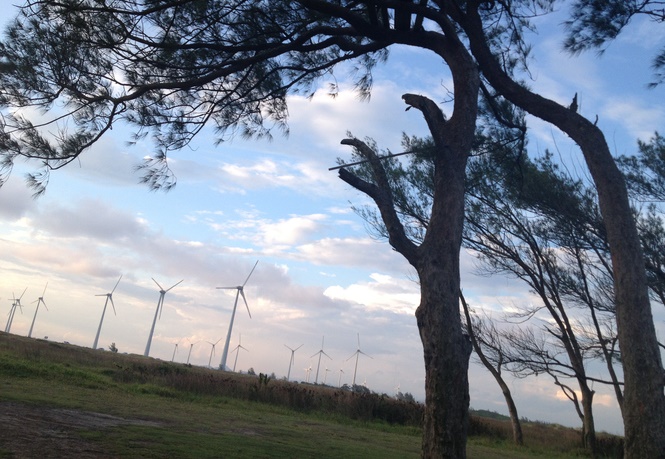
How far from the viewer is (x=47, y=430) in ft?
18.6

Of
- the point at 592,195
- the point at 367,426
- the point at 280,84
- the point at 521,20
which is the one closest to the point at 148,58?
the point at 280,84

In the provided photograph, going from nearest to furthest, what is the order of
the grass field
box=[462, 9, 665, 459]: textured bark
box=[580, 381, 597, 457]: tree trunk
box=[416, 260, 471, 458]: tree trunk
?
box=[462, 9, 665, 459]: textured bark < box=[416, 260, 471, 458]: tree trunk < the grass field < box=[580, 381, 597, 457]: tree trunk

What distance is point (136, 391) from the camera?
13.4m

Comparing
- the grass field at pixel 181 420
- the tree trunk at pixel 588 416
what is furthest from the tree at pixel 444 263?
the tree trunk at pixel 588 416

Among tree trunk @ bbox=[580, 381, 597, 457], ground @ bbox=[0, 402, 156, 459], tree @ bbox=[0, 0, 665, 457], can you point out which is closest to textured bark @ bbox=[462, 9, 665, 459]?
tree @ bbox=[0, 0, 665, 457]

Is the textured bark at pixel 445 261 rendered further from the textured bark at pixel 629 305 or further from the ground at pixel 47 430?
the ground at pixel 47 430

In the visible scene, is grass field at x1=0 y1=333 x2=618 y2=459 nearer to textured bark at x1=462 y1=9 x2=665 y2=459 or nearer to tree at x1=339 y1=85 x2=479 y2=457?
tree at x1=339 y1=85 x2=479 y2=457

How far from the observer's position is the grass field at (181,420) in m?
5.51

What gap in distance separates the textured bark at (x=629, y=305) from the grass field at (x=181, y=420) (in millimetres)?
3550

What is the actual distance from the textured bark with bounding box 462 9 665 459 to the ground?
13.3 feet

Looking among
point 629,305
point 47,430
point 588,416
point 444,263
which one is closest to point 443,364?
point 444,263

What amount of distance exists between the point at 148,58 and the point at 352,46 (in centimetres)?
228

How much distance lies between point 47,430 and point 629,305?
17.0 feet

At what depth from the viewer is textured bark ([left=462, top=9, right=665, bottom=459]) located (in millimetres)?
4504
